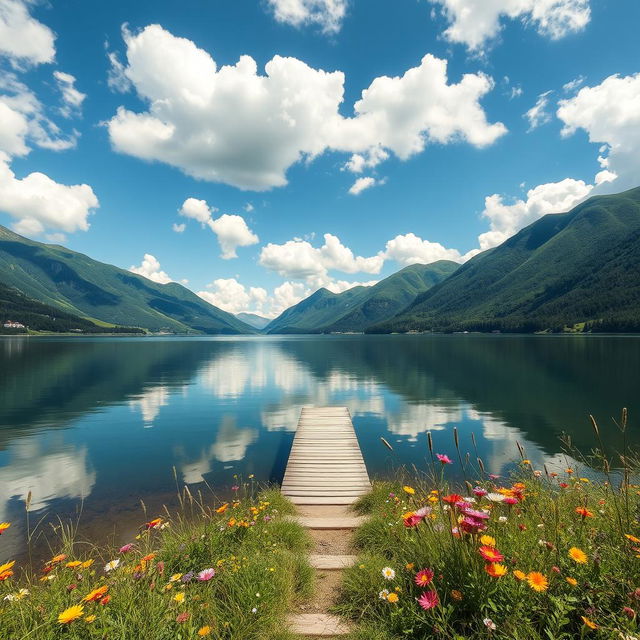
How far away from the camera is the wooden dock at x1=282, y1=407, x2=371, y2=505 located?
12672 millimetres

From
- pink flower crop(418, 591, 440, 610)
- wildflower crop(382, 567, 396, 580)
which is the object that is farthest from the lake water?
pink flower crop(418, 591, 440, 610)

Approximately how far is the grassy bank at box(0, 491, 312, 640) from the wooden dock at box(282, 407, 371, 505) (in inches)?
198

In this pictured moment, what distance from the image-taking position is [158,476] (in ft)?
57.4

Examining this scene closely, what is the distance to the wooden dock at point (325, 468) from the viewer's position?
12.7 metres

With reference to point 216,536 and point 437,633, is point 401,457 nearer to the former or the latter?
point 216,536

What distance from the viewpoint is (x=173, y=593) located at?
4.79 meters

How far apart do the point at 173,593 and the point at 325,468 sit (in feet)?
36.0

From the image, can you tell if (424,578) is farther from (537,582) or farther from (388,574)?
(537,582)

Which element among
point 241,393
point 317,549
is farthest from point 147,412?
point 317,549

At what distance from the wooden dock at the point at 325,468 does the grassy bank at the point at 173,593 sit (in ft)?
16.5

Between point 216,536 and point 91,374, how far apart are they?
62.0m

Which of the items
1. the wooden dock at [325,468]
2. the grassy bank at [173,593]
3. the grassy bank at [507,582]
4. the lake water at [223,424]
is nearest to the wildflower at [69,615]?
the grassy bank at [173,593]

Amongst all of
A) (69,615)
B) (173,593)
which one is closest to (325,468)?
(173,593)

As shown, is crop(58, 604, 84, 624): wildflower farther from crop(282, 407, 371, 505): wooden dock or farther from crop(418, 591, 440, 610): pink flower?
crop(282, 407, 371, 505): wooden dock
